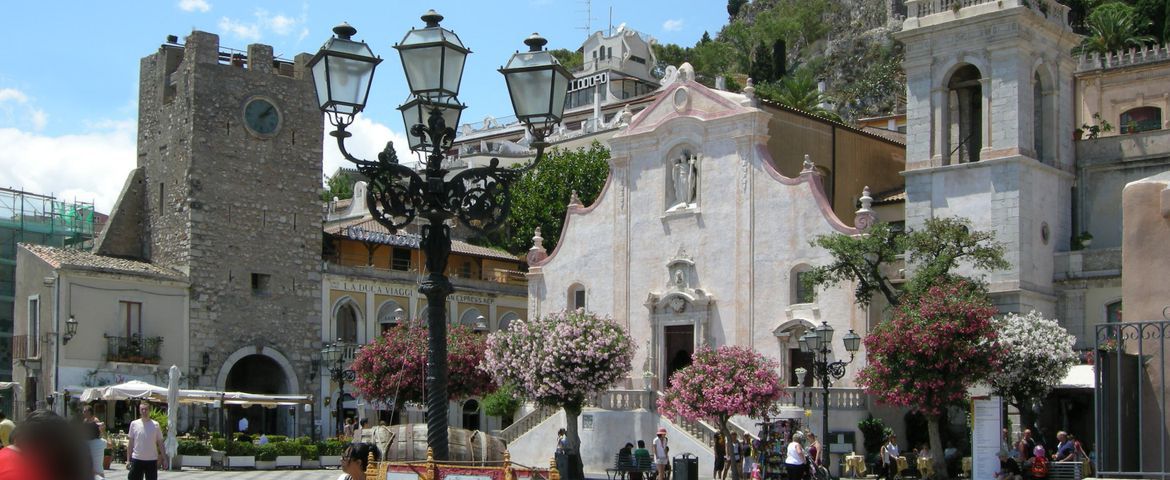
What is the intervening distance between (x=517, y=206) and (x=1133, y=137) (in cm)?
2941

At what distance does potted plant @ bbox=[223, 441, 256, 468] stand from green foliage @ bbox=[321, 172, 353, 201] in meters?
56.9

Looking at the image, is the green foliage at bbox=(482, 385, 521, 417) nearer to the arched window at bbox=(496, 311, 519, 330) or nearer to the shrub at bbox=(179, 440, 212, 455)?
the arched window at bbox=(496, 311, 519, 330)

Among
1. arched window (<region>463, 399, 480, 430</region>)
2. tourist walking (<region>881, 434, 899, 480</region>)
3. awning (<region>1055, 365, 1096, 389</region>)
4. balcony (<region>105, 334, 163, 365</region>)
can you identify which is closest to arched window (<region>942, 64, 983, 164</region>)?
awning (<region>1055, 365, 1096, 389</region>)

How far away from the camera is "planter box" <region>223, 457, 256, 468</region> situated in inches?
1465

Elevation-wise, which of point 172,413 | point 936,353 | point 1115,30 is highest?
point 1115,30

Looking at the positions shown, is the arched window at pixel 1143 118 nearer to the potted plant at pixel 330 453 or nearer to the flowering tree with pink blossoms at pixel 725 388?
the flowering tree with pink blossoms at pixel 725 388

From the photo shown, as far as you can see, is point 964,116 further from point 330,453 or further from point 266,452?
point 266,452

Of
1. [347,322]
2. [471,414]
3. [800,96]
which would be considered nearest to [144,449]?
[347,322]

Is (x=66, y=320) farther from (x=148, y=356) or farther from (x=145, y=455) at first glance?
(x=145, y=455)

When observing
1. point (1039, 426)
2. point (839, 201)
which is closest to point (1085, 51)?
point (839, 201)

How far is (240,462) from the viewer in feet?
123

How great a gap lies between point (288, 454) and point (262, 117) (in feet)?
52.7

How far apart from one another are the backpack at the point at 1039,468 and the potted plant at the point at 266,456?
66.4 ft

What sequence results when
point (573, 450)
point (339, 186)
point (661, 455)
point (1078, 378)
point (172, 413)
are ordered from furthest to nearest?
point (339, 186) → point (172, 413) → point (573, 450) → point (1078, 378) → point (661, 455)
